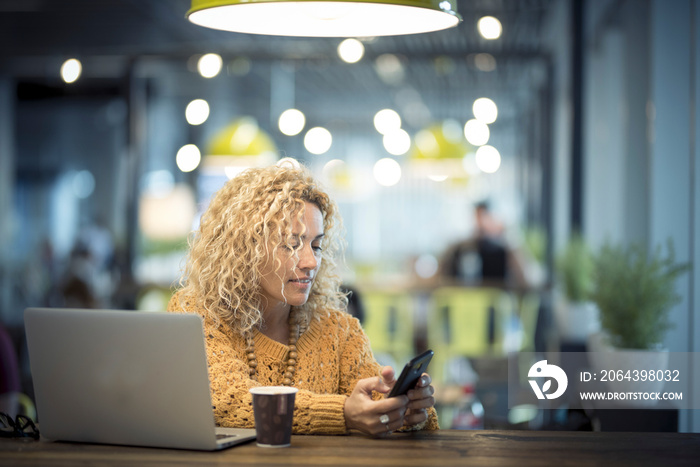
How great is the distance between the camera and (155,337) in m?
1.59

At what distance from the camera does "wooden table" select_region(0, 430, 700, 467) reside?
1550 mm

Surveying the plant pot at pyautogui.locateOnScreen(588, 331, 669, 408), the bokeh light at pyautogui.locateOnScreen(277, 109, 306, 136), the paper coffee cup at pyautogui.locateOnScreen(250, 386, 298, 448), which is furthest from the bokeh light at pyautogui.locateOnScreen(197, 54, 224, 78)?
the paper coffee cup at pyautogui.locateOnScreen(250, 386, 298, 448)

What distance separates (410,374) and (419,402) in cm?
13

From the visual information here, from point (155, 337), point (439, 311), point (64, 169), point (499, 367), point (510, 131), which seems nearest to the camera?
point (155, 337)

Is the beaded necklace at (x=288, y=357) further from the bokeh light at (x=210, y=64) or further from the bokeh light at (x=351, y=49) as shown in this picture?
the bokeh light at (x=210, y=64)

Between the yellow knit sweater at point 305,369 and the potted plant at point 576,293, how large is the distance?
3043 mm

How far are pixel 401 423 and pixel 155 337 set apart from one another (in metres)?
0.56

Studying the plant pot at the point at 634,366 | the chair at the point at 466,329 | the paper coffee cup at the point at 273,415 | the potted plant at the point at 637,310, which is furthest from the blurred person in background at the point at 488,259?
the paper coffee cup at the point at 273,415

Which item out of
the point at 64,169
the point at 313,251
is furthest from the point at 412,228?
the point at 313,251

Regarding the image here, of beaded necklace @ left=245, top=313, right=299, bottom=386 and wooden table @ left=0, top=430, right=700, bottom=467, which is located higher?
beaded necklace @ left=245, top=313, right=299, bottom=386

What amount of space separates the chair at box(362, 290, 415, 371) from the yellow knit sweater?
4.71 metres

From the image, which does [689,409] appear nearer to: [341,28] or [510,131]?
[341,28]

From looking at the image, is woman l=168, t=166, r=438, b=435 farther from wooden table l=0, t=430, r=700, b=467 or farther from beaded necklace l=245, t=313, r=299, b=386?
wooden table l=0, t=430, r=700, b=467

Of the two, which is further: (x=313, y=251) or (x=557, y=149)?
(x=557, y=149)
